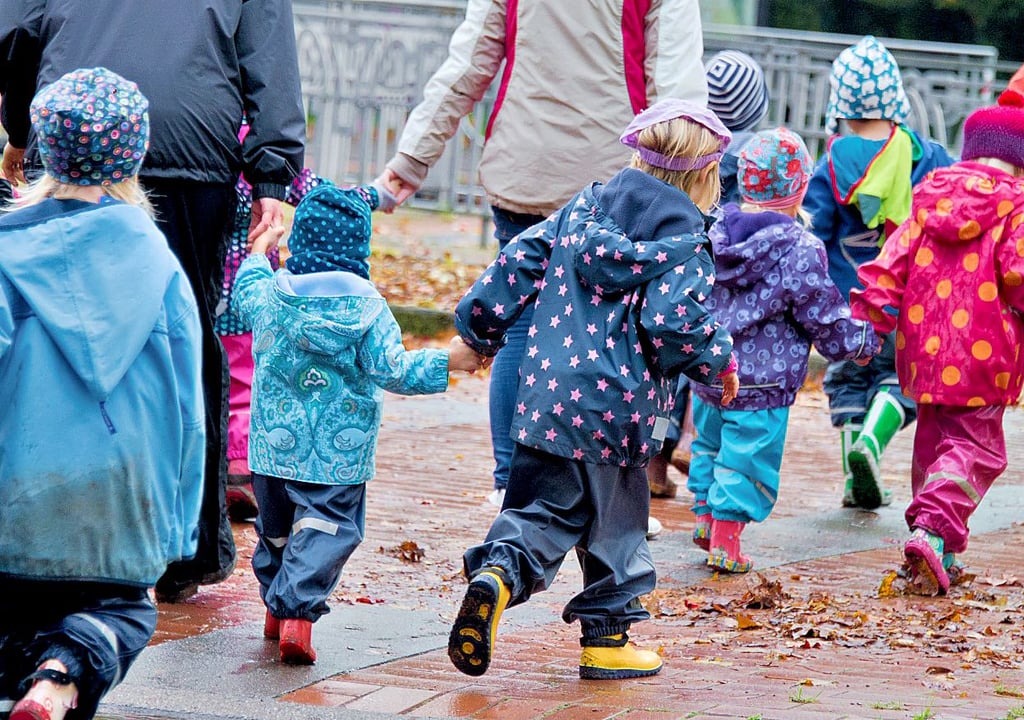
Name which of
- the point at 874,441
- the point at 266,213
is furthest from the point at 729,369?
the point at 874,441

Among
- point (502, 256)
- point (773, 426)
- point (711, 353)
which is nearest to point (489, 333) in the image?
point (502, 256)

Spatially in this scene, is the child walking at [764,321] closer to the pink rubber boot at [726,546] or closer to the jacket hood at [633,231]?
the pink rubber boot at [726,546]

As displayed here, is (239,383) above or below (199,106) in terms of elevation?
below

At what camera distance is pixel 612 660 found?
461 centimetres

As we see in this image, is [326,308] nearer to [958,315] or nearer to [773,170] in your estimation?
[773,170]

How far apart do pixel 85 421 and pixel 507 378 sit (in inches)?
107

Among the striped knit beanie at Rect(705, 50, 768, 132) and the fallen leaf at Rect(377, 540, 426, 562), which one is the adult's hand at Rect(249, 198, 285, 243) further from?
the striped knit beanie at Rect(705, 50, 768, 132)

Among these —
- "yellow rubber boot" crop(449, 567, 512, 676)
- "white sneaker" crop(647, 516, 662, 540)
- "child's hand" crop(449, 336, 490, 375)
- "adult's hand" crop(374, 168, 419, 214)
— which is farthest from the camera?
"white sneaker" crop(647, 516, 662, 540)

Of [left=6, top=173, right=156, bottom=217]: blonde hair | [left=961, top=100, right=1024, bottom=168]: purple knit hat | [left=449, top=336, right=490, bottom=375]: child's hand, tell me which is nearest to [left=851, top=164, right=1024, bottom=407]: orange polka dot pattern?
[left=961, top=100, right=1024, bottom=168]: purple knit hat

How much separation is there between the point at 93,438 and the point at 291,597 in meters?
1.27

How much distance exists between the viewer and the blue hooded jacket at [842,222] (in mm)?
7480

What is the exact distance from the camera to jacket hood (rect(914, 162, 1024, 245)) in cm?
593

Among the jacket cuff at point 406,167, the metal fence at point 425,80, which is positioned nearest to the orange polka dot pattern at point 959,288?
the jacket cuff at point 406,167

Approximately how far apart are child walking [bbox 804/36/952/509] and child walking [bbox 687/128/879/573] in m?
1.24
